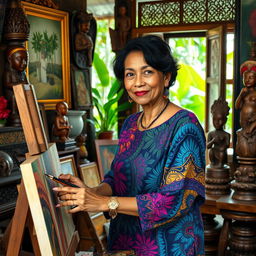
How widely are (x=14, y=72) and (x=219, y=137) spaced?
5.58ft

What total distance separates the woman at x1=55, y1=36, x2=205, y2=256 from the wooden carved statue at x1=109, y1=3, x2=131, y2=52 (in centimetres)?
392

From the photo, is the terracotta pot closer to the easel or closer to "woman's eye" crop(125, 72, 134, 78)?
"woman's eye" crop(125, 72, 134, 78)

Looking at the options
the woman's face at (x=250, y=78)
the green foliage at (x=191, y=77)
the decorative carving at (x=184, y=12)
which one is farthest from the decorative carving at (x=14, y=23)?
the green foliage at (x=191, y=77)

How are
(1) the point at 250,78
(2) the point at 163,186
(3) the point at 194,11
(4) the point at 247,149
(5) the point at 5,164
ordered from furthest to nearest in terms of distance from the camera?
1. (3) the point at 194,11
2. (1) the point at 250,78
3. (4) the point at 247,149
4. (5) the point at 5,164
5. (2) the point at 163,186

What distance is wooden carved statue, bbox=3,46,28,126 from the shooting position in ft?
11.1

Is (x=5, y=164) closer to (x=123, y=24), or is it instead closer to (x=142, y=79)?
(x=142, y=79)

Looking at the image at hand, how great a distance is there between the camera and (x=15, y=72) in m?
3.45

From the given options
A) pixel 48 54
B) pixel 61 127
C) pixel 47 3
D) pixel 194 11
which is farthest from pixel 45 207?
A: pixel 194 11

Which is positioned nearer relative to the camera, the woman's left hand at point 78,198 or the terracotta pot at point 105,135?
the woman's left hand at point 78,198

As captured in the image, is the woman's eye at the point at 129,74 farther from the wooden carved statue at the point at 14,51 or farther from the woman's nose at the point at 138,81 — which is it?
the wooden carved statue at the point at 14,51

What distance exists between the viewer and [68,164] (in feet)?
13.3

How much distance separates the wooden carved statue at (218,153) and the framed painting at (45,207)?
6.70 feet

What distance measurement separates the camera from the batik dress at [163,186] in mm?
1579

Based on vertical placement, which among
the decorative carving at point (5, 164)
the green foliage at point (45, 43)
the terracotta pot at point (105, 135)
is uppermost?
the green foliage at point (45, 43)
